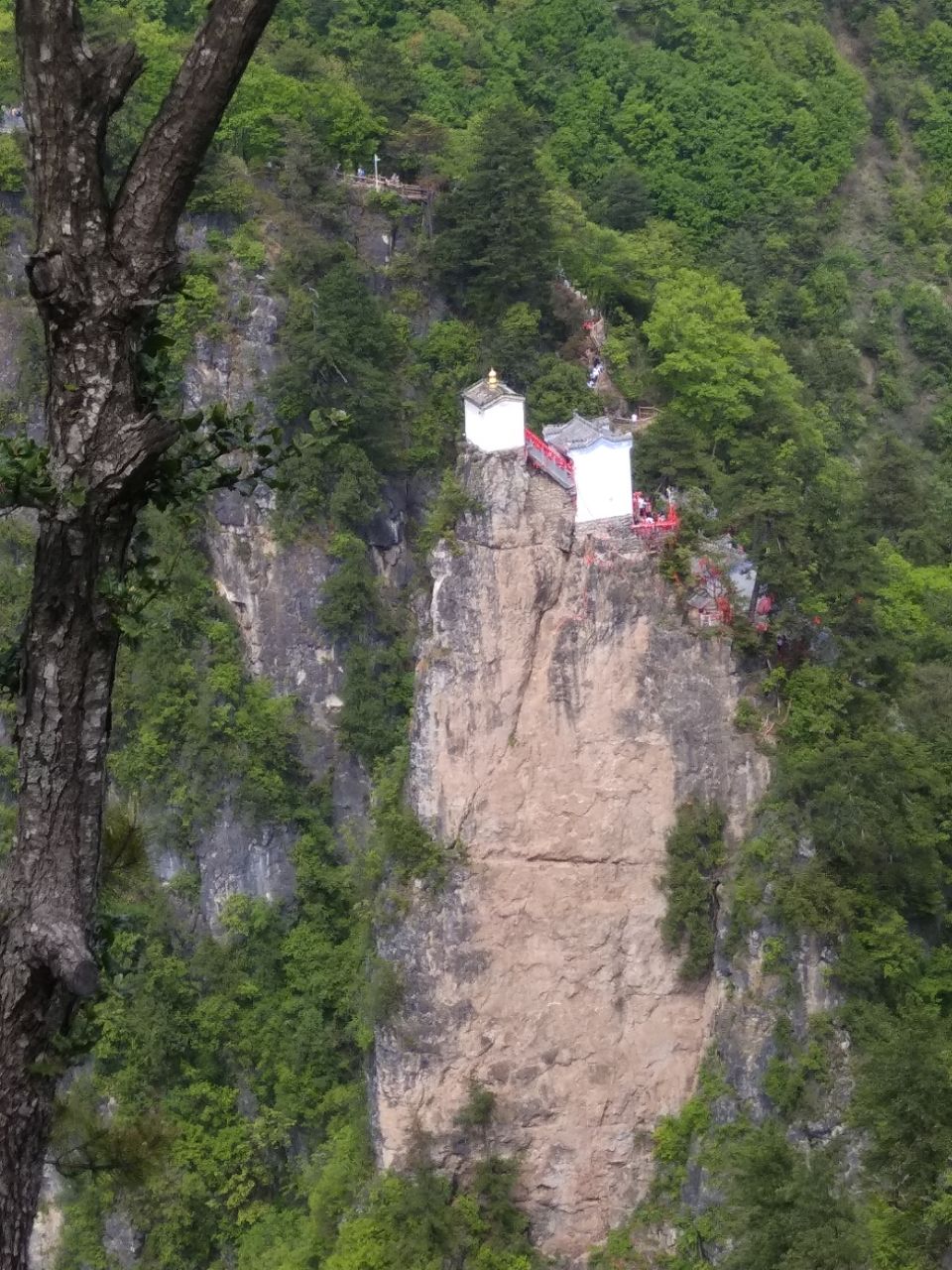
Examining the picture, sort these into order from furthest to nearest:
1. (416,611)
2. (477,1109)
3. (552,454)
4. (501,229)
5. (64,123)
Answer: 1. (501,229)
2. (416,611)
3. (552,454)
4. (477,1109)
5. (64,123)

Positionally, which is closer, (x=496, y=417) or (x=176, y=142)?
(x=176, y=142)

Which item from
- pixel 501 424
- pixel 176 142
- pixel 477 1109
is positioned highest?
pixel 176 142

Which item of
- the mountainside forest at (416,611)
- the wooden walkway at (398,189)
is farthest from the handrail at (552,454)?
the wooden walkway at (398,189)

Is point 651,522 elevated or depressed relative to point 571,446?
depressed

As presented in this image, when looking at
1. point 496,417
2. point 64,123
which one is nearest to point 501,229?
point 496,417

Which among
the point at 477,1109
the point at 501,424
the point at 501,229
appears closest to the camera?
the point at 477,1109

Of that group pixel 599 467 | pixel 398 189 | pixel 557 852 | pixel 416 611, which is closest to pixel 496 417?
pixel 599 467

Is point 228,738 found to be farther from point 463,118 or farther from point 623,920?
point 463,118

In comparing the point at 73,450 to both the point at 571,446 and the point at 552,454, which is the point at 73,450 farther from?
the point at 552,454
